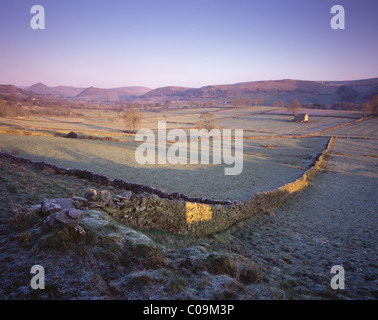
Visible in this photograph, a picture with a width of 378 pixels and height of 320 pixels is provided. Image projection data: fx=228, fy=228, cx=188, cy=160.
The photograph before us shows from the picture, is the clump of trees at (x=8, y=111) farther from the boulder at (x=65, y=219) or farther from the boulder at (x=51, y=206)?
the boulder at (x=65, y=219)

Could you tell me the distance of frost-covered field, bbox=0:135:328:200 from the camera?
1906 centimetres

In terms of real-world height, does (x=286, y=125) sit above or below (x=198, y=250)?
above

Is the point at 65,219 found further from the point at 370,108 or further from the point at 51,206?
the point at 370,108

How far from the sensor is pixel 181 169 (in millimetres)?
26234

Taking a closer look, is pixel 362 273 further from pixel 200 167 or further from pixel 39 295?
pixel 200 167

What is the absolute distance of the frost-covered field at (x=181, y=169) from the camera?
1906cm

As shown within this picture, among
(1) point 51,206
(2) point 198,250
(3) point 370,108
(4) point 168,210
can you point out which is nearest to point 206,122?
(4) point 168,210

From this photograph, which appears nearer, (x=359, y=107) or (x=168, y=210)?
(x=168, y=210)

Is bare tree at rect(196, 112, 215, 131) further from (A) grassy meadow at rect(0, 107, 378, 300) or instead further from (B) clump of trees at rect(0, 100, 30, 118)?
(B) clump of trees at rect(0, 100, 30, 118)

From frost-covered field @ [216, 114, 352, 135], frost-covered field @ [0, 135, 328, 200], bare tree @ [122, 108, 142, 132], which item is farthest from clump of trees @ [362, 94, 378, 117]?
bare tree @ [122, 108, 142, 132]

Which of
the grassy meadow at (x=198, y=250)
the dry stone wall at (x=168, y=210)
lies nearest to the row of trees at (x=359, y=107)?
the grassy meadow at (x=198, y=250)

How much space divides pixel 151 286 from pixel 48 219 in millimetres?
3232

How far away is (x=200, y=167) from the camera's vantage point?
1109 inches
